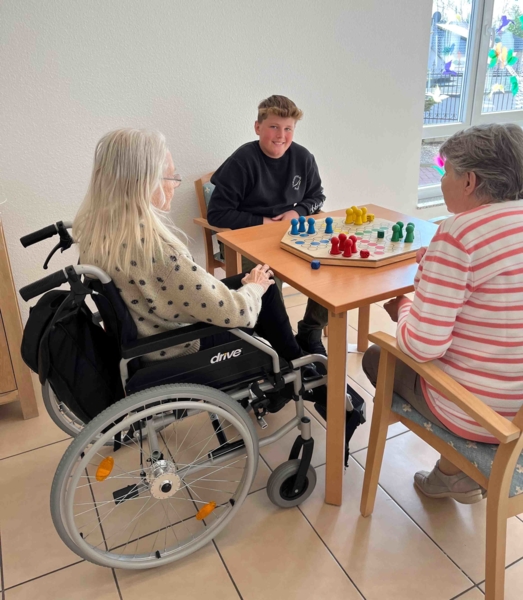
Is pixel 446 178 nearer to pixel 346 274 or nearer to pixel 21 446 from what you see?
pixel 346 274

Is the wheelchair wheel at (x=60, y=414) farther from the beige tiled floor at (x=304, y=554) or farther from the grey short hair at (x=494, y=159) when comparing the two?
the grey short hair at (x=494, y=159)

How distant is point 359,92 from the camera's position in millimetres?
2779

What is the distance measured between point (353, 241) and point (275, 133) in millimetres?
817

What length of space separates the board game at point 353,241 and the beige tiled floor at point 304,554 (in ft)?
2.36

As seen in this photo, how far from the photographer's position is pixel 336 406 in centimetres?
137

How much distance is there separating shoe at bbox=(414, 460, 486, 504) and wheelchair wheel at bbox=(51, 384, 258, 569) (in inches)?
22.5

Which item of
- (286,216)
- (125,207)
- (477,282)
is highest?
(125,207)

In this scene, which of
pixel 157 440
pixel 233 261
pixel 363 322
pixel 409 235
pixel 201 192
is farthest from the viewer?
pixel 201 192

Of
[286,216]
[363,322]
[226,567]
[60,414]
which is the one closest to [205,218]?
[286,216]

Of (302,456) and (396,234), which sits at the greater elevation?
(396,234)

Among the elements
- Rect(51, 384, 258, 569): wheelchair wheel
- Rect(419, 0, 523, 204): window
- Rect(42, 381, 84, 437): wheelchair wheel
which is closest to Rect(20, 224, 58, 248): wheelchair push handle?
Rect(42, 381, 84, 437): wheelchair wheel

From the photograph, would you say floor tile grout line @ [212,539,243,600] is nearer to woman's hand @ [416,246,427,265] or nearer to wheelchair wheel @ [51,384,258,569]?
wheelchair wheel @ [51,384,258,569]

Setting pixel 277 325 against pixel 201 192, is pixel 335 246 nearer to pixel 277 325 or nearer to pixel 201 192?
pixel 277 325

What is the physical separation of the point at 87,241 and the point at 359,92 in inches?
84.8
